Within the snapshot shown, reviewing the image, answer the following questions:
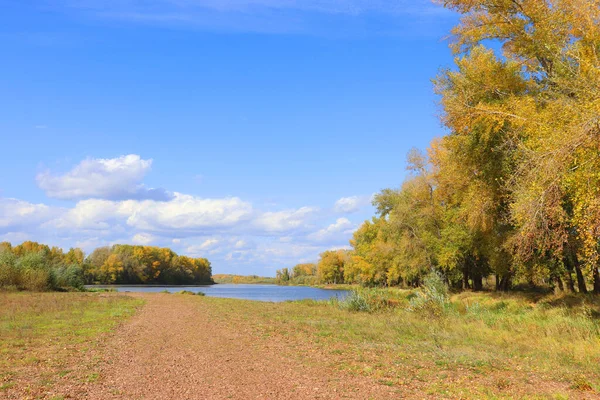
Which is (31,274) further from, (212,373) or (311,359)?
(311,359)

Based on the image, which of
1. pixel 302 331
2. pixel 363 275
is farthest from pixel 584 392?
pixel 363 275

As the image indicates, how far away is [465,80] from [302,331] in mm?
12068

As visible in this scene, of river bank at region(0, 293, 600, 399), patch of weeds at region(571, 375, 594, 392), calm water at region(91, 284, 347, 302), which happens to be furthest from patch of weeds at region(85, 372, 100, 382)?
calm water at region(91, 284, 347, 302)

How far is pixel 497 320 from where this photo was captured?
19.2m

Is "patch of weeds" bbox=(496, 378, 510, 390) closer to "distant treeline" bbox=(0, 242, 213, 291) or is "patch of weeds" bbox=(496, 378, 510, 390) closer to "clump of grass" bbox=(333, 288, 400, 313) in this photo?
"clump of grass" bbox=(333, 288, 400, 313)

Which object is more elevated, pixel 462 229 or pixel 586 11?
pixel 586 11

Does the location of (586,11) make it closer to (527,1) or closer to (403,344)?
(527,1)

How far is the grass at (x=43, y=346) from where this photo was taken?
9.01m

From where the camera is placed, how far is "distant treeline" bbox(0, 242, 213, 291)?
45.2 m

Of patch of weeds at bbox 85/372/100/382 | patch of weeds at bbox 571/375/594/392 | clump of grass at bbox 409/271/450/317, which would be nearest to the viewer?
patch of weeds at bbox 571/375/594/392

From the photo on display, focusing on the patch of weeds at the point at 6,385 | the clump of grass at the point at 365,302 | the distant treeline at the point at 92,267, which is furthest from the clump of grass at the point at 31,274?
the patch of weeds at the point at 6,385

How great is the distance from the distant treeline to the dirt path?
121 feet

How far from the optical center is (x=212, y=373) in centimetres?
994

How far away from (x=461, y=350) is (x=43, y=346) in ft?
40.3
